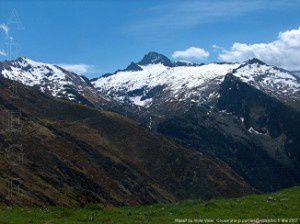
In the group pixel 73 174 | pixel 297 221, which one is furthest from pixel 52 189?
pixel 297 221

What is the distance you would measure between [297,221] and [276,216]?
2538 mm

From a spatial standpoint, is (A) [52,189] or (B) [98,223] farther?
(A) [52,189]

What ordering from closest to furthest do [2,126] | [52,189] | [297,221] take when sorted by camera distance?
1. [297,221]
2. [52,189]
3. [2,126]

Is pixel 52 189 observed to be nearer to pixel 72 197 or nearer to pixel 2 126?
pixel 72 197

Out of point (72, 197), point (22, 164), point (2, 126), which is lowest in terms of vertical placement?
point (72, 197)

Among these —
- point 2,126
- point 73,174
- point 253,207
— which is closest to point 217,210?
point 253,207

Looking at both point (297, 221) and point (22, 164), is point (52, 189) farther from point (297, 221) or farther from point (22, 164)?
point (297, 221)

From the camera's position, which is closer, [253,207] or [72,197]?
[253,207]

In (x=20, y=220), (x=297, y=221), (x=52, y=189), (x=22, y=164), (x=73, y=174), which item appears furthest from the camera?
(x=73, y=174)

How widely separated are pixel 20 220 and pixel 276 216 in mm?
16039

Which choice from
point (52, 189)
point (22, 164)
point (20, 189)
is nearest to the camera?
point (20, 189)

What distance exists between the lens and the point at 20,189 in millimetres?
122938

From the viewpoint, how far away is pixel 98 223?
31.3 meters

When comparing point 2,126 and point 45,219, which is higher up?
point 2,126
